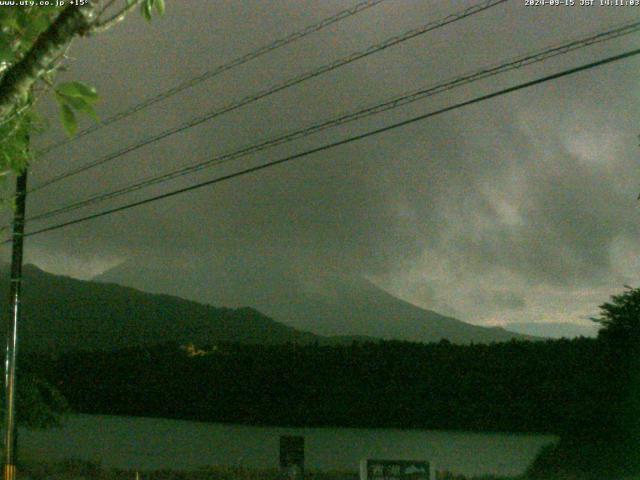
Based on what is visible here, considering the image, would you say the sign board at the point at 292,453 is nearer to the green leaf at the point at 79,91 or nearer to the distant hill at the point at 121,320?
the green leaf at the point at 79,91

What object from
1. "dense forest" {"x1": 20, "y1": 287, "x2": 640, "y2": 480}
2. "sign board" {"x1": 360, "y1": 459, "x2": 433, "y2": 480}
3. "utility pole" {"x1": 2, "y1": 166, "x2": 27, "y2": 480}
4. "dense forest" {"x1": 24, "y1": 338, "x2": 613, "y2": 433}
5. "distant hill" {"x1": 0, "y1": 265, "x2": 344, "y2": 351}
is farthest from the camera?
"distant hill" {"x1": 0, "y1": 265, "x2": 344, "y2": 351}

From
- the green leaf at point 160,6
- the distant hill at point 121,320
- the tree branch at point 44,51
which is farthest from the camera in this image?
the distant hill at point 121,320

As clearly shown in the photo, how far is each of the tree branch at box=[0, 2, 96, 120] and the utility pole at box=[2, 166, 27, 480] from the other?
43.3 ft

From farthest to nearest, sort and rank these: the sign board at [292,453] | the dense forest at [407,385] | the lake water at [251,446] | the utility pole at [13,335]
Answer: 1. the lake water at [251,446]
2. the dense forest at [407,385]
3. the utility pole at [13,335]
4. the sign board at [292,453]

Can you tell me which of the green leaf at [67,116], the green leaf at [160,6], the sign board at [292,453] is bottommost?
the sign board at [292,453]

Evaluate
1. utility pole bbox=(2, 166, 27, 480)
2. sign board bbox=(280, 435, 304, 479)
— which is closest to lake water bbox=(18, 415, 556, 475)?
utility pole bbox=(2, 166, 27, 480)

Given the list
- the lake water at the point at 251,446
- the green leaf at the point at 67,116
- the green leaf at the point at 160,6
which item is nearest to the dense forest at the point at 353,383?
the lake water at the point at 251,446

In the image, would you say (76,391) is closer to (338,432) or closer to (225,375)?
(225,375)

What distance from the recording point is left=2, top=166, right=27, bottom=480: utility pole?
1752cm

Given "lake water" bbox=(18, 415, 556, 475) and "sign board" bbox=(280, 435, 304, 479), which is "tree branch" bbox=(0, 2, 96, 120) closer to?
"sign board" bbox=(280, 435, 304, 479)

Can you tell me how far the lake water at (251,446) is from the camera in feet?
79.8

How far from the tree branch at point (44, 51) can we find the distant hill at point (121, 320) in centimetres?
4084

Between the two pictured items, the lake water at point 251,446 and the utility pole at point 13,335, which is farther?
the lake water at point 251,446

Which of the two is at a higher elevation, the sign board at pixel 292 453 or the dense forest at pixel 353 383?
the dense forest at pixel 353 383
